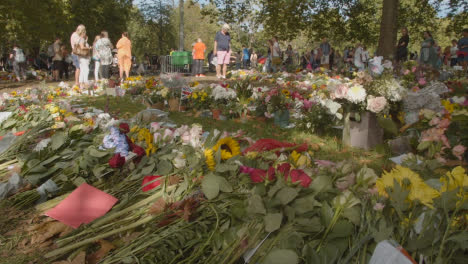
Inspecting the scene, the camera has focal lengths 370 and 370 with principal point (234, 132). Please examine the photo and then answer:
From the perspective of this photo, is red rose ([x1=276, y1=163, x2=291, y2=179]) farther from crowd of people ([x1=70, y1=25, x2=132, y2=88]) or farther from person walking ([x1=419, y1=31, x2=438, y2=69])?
person walking ([x1=419, y1=31, x2=438, y2=69])

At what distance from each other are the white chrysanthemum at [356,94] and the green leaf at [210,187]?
252 centimetres

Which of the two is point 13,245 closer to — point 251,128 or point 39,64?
point 251,128

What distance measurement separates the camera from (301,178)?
176 centimetres

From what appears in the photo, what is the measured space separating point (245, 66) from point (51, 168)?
20670 millimetres

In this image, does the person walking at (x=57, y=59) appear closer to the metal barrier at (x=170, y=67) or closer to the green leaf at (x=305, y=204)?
the metal barrier at (x=170, y=67)

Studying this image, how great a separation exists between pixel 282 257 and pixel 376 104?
9.20 feet

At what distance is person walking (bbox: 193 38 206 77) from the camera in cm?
1385

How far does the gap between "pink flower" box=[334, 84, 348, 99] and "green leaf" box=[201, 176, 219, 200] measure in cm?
255

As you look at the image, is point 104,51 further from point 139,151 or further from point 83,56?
point 139,151

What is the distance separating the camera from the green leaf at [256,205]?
63.2 inches

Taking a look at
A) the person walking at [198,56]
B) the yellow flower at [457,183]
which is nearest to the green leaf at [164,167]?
the yellow flower at [457,183]

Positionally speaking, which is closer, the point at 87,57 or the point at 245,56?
the point at 87,57

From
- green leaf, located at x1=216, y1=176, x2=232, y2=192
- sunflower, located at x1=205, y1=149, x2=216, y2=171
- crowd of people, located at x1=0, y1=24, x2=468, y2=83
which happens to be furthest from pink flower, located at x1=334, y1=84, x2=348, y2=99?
crowd of people, located at x1=0, y1=24, x2=468, y2=83

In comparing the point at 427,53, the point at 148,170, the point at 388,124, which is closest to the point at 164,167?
the point at 148,170
